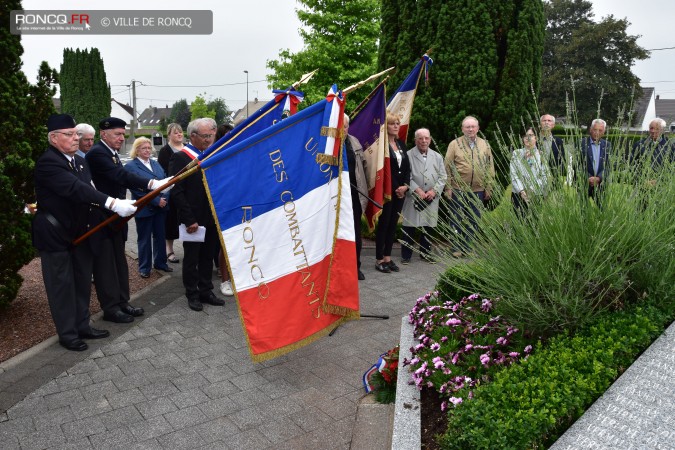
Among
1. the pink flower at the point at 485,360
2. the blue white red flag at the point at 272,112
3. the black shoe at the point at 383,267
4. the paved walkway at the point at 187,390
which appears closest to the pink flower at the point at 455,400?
the pink flower at the point at 485,360

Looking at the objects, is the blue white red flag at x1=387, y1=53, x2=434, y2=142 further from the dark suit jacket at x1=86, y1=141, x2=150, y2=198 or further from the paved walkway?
the dark suit jacket at x1=86, y1=141, x2=150, y2=198

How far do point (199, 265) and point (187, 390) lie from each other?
2376mm

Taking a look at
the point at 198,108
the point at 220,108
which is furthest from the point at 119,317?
the point at 220,108

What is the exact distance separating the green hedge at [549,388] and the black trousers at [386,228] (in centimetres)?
460

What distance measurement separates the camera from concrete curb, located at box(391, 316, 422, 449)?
292cm

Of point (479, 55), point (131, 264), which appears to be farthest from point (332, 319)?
point (479, 55)

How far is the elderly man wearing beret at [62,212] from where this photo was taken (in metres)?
4.72

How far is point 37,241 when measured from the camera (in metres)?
4.83

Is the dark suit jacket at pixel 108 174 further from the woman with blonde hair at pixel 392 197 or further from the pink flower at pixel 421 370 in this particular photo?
the pink flower at pixel 421 370

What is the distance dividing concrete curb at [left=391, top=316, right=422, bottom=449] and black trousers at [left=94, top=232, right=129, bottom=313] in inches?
123

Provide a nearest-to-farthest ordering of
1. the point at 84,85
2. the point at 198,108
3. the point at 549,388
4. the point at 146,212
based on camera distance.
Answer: the point at 549,388, the point at 146,212, the point at 84,85, the point at 198,108

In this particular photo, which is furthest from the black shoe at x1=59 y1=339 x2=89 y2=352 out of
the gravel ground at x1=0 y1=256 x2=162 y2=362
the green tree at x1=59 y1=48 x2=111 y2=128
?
the green tree at x1=59 y1=48 x2=111 y2=128

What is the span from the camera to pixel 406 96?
305 inches

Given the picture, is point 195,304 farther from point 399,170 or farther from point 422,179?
point 422,179
